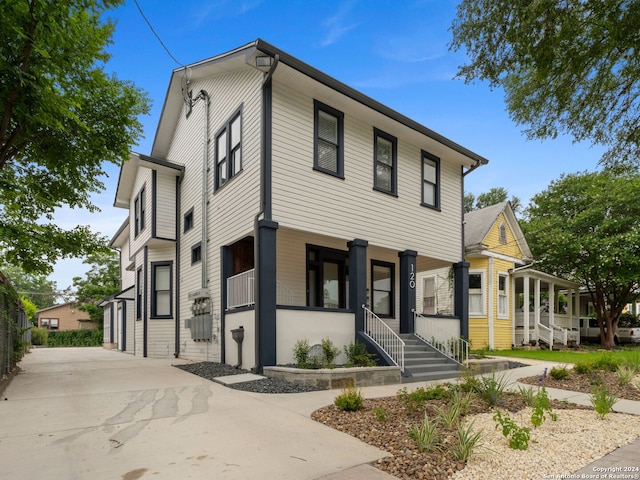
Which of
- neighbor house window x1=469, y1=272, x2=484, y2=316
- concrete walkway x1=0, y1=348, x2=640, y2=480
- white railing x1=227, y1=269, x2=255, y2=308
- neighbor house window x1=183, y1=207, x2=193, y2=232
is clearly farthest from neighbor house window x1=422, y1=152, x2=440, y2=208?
neighbor house window x1=183, y1=207, x2=193, y2=232

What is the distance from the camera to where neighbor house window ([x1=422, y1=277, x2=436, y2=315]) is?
19344 millimetres

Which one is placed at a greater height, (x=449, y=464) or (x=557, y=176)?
(x=557, y=176)

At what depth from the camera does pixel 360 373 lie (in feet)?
28.0

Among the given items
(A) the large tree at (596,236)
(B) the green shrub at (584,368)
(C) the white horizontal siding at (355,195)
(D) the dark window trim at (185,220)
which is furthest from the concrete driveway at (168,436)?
(A) the large tree at (596,236)

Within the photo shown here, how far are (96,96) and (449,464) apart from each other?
9.67 metres

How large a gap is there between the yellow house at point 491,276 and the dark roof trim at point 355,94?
5.93m

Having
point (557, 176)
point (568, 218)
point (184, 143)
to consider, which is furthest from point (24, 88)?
point (557, 176)

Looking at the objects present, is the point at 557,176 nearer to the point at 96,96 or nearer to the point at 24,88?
the point at 96,96

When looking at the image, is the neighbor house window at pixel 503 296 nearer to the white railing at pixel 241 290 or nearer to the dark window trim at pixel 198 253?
the white railing at pixel 241 290

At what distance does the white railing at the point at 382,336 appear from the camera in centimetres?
1000

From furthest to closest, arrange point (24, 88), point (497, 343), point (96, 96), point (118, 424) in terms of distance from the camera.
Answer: point (497, 343), point (96, 96), point (24, 88), point (118, 424)

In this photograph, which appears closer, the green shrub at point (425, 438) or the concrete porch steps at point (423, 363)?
the green shrub at point (425, 438)

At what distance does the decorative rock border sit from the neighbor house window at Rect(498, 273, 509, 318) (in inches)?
475

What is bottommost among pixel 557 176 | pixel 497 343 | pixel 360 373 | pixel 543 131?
pixel 497 343
